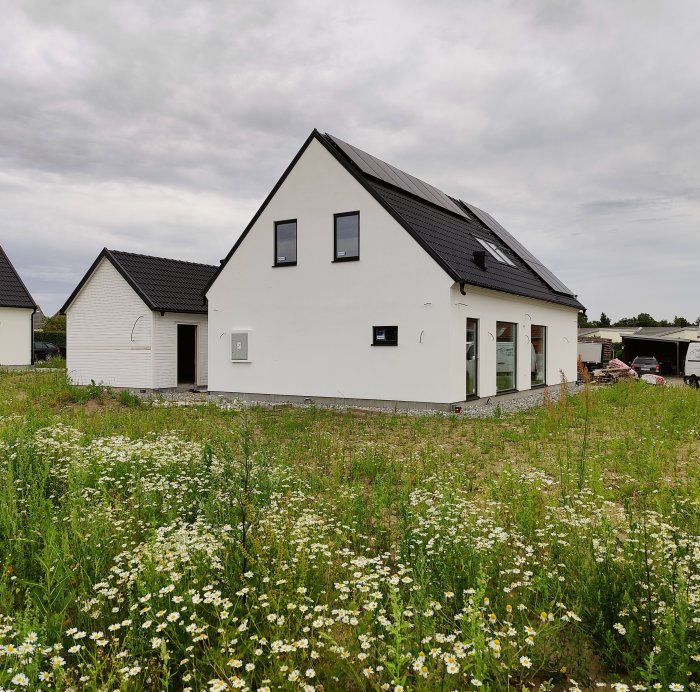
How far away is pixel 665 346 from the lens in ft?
125

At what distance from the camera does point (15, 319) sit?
26.0 meters

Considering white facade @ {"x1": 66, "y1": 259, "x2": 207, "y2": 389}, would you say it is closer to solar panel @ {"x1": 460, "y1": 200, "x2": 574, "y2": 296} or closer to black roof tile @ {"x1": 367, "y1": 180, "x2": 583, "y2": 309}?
black roof tile @ {"x1": 367, "y1": 180, "x2": 583, "y2": 309}

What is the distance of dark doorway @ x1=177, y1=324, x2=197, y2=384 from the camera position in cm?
1930

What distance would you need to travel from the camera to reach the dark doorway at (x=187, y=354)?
63.3 ft

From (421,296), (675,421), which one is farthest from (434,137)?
(675,421)

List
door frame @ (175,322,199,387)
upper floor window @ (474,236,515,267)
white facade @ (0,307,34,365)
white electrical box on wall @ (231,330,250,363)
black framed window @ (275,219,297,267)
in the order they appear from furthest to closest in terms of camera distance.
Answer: white facade @ (0,307,34,365) < door frame @ (175,322,199,387) < upper floor window @ (474,236,515,267) < white electrical box on wall @ (231,330,250,363) < black framed window @ (275,219,297,267)

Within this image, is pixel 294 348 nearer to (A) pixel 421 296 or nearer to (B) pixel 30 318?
(A) pixel 421 296

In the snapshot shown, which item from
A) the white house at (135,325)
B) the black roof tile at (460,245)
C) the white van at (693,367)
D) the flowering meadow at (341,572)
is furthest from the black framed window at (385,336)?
the white van at (693,367)

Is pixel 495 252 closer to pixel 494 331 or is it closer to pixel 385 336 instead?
pixel 494 331

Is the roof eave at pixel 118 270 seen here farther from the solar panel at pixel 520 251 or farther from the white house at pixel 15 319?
the solar panel at pixel 520 251

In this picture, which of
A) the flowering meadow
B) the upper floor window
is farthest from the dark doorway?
the flowering meadow

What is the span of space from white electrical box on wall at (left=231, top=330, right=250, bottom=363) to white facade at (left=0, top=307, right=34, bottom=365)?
51.1 ft

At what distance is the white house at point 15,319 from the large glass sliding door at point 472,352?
71.0ft

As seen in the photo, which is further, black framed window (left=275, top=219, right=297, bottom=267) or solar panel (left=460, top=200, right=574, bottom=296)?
solar panel (left=460, top=200, right=574, bottom=296)
